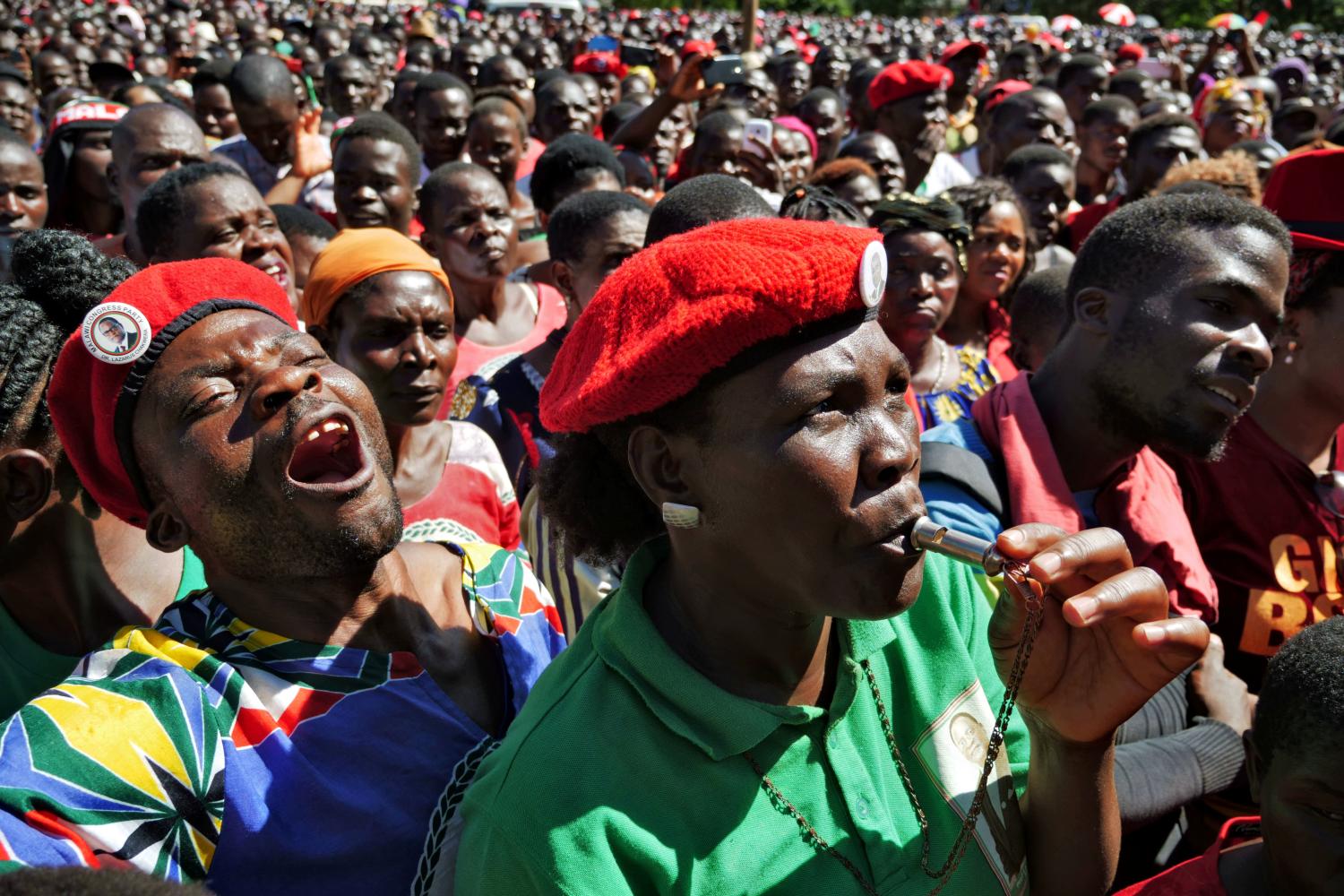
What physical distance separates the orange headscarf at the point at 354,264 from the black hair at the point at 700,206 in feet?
2.46

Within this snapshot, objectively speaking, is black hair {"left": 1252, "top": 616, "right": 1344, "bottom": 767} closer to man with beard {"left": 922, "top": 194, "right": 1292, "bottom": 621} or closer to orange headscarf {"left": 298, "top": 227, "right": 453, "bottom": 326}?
man with beard {"left": 922, "top": 194, "right": 1292, "bottom": 621}

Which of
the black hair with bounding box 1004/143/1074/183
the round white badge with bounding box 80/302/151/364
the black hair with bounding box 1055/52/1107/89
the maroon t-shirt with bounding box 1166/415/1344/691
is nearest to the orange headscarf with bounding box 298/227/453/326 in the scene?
the round white badge with bounding box 80/302/151/364

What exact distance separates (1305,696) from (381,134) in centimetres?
501

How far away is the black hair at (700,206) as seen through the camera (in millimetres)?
3771

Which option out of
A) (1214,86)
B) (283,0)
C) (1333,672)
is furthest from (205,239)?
(283,0)

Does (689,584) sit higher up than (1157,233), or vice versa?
(1157,233)

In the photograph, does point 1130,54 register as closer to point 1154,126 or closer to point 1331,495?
point 1154,126

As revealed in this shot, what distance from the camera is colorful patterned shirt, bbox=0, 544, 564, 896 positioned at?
1.55 metres

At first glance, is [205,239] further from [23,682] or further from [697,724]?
[697,724]

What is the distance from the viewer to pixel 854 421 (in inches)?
60.4

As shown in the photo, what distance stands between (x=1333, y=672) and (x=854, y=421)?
3.53 feet

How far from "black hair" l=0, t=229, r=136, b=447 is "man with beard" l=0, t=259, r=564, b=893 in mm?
146

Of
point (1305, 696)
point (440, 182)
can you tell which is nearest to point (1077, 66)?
point (440, 182)

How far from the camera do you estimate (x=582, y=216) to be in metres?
4.48
